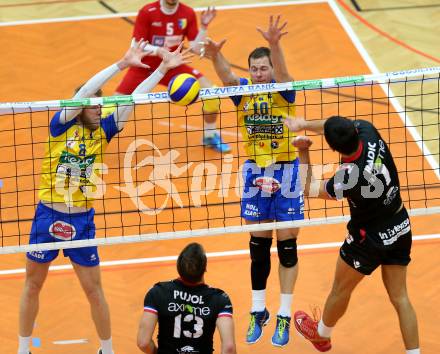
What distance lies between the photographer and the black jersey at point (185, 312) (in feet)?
25.5

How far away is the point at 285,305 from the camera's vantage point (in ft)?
32.2

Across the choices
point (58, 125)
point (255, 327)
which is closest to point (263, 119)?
point (58, 125)

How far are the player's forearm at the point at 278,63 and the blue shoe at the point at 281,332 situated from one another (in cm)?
230

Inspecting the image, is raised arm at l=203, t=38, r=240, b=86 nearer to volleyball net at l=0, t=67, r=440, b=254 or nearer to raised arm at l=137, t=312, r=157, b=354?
volleyball net at l=0, t=67, r=440, b=254

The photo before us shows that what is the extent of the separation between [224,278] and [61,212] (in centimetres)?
260

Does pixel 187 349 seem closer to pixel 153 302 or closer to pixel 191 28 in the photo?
pixel 153 302

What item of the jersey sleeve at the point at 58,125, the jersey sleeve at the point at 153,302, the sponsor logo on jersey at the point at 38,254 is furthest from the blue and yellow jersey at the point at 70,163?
the jersey sleeve at the point at 153,302

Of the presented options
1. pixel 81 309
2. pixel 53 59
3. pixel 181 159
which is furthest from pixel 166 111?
pixel 81 309

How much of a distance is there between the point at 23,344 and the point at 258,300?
2.27m

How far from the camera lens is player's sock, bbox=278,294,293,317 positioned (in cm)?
979

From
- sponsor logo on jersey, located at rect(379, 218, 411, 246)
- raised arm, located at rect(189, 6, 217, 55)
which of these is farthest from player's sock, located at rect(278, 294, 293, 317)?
raised arm, located at rect(189, 6, 217, 55)

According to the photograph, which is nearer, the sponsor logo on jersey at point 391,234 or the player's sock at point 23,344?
the sponsor logo on jersey at point 391,234

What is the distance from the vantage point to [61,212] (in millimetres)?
9094

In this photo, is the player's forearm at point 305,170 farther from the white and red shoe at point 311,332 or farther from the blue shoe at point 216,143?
the blue shoe at point 216,143
